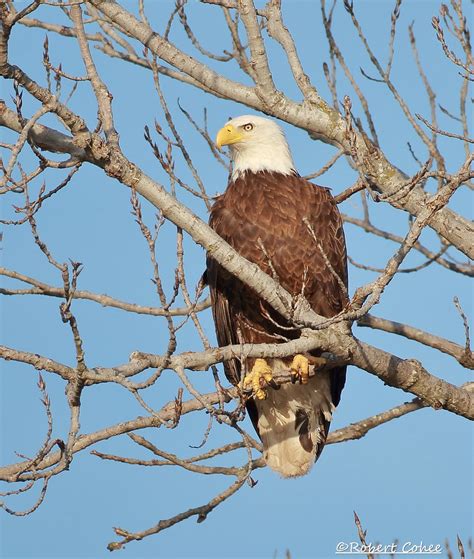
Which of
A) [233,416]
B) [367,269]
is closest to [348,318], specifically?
[233,416]

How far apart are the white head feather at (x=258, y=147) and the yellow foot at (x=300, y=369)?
126cm

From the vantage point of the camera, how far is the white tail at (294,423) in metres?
5.78

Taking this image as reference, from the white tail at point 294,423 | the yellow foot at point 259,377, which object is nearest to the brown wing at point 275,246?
the yellow foot at point 259,377

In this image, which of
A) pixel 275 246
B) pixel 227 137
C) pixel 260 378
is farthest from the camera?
pixel 227 137

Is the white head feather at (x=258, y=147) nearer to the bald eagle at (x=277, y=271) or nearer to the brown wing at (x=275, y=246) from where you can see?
the bald eagle at (x=277, y=271)

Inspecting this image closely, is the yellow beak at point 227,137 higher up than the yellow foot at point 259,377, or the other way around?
the yellow beak at point 227,137

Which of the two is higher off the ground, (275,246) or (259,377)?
(275,246)

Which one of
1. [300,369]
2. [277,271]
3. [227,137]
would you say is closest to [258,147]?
[227,137]

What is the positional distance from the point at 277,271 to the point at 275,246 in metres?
0.14

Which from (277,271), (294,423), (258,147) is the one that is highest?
(258,147)

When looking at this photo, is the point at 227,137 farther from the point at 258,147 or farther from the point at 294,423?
the point at 294,423

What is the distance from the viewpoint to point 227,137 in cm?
573

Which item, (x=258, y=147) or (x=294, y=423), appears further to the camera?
(x=294, y=423)

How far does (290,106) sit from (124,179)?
4.49ft
